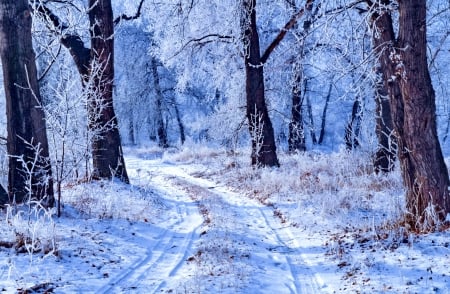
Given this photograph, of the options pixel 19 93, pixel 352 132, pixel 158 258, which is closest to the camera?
pixel 158 258

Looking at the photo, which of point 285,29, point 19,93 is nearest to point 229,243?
point 19,93

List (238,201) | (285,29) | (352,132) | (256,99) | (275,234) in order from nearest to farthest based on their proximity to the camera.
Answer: (275,234) < (238,201) < (285,29) < (352,132) < (256,99)

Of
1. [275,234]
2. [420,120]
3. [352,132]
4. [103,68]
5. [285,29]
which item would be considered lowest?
[275,234]

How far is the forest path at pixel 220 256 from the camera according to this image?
175 inches

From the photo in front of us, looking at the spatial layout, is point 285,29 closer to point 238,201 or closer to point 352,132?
point 352,132

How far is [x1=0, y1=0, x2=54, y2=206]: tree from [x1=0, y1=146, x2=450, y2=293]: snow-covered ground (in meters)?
0.57

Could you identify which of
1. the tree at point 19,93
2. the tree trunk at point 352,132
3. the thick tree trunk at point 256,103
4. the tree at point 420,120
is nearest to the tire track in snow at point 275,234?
the tree at point 420,120

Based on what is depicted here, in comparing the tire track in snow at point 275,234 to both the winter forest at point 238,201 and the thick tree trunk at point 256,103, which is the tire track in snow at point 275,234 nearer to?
the winter forest at point 238,201

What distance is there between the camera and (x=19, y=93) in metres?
6.47

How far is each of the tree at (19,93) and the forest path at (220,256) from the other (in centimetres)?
203

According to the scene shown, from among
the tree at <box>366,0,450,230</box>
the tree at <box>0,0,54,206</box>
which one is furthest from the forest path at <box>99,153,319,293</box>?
the tree at <box>0,0,54,206</box>

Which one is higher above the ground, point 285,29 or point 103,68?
point 285,29

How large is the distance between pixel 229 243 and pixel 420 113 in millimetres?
3011

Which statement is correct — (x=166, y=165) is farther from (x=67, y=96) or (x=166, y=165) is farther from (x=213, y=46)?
(x=67, y=96)
